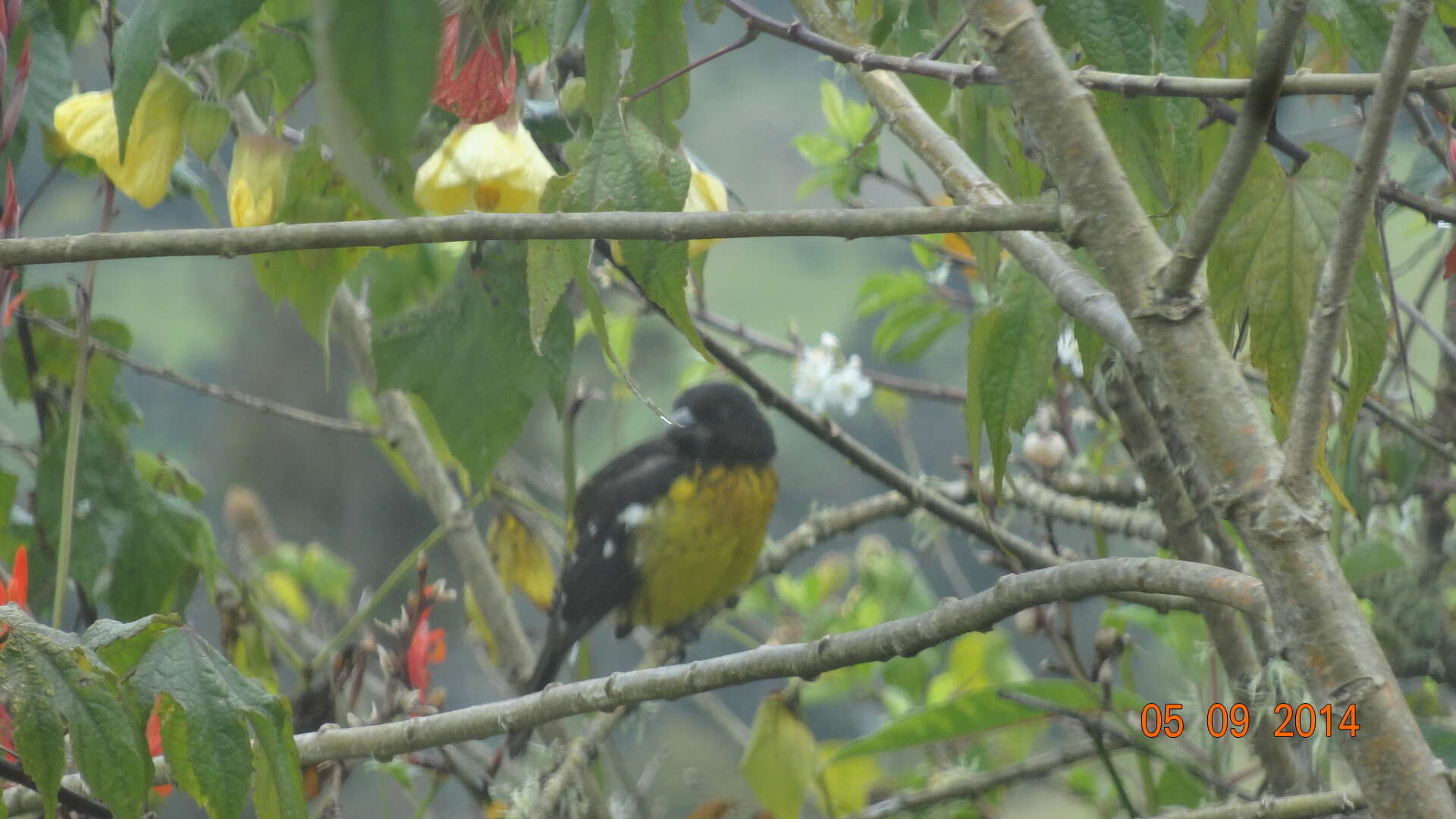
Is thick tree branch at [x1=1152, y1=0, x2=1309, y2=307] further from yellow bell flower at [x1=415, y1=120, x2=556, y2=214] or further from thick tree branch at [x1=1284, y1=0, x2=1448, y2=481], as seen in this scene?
yellow bell flower at [x1=415, y1=120, x2=556, y2=214]

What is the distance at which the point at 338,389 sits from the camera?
437 cm

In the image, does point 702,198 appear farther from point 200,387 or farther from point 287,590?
point 287,590

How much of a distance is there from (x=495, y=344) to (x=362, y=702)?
179 centimetres

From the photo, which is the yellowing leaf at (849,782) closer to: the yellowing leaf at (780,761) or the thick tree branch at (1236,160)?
the yellowing leaf at (780,761)

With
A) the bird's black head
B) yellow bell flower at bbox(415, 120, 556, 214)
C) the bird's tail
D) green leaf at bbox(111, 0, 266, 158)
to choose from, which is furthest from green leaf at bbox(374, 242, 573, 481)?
the bird's black head

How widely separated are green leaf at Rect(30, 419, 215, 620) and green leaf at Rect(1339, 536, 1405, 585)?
3.17 ft

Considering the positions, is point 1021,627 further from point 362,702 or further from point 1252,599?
point 362,702

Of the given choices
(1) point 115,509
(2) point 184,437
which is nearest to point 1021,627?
(1) point 115,509

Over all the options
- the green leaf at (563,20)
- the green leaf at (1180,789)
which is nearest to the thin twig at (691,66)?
the green leaf at (563,20)

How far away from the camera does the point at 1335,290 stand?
16.5 inches

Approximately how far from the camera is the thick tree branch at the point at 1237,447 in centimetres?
41

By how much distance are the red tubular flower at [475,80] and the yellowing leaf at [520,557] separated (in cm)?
104

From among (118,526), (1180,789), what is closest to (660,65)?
(118,526)

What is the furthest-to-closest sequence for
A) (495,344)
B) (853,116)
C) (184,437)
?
(184,437) < (853,116) < (495,344)
